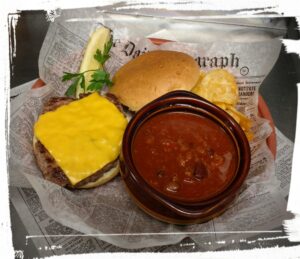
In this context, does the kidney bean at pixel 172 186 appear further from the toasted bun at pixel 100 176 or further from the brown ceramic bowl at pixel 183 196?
the toasted bun at pixel 100 176

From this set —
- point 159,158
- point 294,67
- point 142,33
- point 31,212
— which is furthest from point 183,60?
point 31,212

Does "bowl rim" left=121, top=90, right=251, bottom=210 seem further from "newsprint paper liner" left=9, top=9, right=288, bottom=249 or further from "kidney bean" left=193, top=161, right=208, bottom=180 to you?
"newsprint paper liner" left=9, top=9, right=288, bottom=249

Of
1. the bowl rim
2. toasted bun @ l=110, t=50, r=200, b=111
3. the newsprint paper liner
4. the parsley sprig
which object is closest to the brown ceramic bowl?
the bowl rim

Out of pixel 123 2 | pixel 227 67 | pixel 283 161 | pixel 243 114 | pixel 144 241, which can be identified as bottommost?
pixel 144 241

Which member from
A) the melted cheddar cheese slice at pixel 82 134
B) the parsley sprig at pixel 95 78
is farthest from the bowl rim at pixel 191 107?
the parsley sprig at pixel 95 78

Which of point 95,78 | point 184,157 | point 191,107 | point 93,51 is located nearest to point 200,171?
point 184,157

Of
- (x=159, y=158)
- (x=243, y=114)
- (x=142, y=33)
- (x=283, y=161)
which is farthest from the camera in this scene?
(x=142, y=33)

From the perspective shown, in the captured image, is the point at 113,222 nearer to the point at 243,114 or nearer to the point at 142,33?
the point at 243,114
